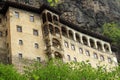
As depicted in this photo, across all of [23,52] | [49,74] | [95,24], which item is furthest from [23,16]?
[95,24]

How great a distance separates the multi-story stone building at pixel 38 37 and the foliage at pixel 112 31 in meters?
17.0

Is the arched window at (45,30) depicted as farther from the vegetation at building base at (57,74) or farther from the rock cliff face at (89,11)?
the rock cliff face at (89,11)

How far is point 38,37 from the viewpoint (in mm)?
53156

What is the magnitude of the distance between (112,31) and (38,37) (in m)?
32.2

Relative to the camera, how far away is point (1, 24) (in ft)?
176

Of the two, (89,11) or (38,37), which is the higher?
(38,37)

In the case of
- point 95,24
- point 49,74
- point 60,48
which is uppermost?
point 49,74

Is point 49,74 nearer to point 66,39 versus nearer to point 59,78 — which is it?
point 59,78

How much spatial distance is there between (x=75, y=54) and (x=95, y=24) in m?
20.0

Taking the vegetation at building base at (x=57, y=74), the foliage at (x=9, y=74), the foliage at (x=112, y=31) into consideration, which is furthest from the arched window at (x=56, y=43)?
the foliage at (x=112, y=31)

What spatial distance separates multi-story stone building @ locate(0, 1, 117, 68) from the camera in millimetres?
49938

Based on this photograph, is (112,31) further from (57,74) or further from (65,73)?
(57,74)

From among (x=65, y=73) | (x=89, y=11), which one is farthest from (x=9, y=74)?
(x=89, y=11)

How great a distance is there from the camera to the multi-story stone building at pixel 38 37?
164 ft
